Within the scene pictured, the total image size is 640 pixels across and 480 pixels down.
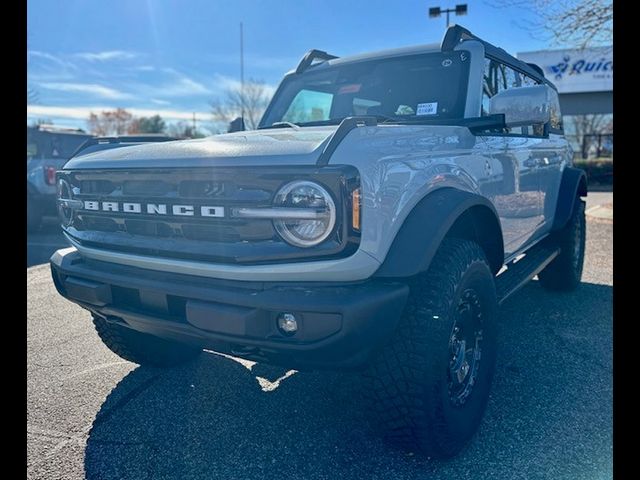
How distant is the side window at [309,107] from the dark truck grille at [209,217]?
1.61 metres

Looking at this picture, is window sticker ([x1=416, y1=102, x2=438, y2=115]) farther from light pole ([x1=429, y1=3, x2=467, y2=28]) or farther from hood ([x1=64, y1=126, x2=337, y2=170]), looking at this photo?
light pole ([x1=429, y1=3, x2=467, y2=28])

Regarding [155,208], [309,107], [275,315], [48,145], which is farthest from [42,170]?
[275,315]

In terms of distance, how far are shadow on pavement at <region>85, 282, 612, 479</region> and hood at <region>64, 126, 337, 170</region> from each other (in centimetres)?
117

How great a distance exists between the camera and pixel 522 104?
278 centimetres

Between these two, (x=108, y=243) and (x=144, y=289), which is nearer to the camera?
(x=144, y=289)

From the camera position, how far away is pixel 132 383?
3262 mm

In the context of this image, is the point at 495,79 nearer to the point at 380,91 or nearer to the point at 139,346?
the point at 380,91

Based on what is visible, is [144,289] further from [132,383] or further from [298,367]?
Answer: [132,383]

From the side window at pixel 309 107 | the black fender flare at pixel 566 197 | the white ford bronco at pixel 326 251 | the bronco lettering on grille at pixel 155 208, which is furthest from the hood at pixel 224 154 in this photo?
the black fender flare at pixel 566 197

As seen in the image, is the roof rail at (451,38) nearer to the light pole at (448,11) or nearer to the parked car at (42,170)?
the parked car at (42,170)

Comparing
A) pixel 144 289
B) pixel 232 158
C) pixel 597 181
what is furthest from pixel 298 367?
pixel 597 181

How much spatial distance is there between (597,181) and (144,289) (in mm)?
24016

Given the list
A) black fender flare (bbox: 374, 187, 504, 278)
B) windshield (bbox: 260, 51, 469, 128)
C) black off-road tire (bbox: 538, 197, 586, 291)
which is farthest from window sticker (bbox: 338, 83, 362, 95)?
black off-road tire (bbox: 538, 197, 586, 291)

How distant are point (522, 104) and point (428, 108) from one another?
2.04ft
